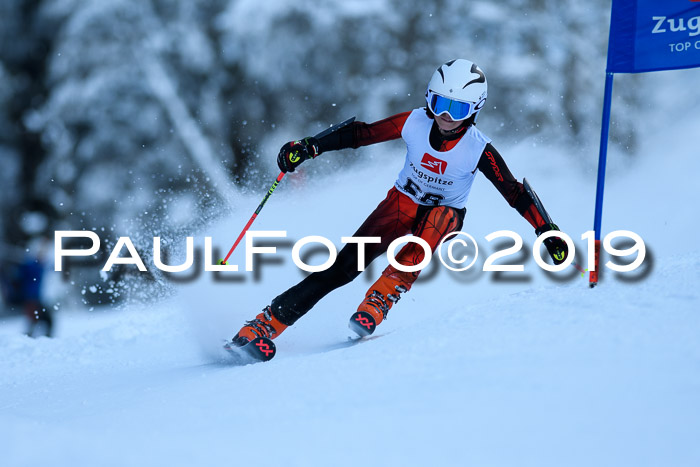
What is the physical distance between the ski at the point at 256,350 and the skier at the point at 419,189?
4 centimetres

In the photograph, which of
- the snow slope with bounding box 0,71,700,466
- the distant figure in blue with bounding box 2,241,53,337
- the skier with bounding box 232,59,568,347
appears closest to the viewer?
the snow slope with bounding box 0,71,700,466

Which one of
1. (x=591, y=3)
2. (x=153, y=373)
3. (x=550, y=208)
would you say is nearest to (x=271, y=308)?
(x=153, y=373)

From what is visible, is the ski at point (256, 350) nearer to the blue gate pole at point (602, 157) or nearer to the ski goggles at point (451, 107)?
the ski goggles at point (451, 107)

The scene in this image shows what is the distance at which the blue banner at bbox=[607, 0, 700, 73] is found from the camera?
3.29 metres

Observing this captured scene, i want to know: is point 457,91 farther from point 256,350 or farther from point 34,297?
point 34,297

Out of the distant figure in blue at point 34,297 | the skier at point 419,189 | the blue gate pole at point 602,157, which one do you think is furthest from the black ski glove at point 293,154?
the distant figure in blue at point 34,297

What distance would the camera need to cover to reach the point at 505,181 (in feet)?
12.3

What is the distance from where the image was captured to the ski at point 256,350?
342 cm

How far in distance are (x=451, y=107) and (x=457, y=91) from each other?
0.09m

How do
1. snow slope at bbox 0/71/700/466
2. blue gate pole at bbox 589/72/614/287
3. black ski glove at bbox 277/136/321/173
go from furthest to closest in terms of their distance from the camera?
black ski glove at bbox 277/136/321/173, blue gate pole at bbox 589/72/614/287, snow slope at bbox 0/71/700/466

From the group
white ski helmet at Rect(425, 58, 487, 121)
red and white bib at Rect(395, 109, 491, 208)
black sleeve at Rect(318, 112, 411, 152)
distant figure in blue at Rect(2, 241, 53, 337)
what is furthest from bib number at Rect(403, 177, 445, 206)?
distant figure in blue at Rect(2, 241, 53, 337)

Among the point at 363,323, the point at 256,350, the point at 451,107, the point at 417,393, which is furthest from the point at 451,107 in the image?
the point at 417,393

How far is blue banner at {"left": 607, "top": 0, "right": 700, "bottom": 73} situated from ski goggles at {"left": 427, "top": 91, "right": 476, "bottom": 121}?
2.47 ft

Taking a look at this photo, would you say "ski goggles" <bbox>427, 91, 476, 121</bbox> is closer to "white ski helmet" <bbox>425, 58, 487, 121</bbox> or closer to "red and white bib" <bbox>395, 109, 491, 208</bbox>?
"white ski helmet" <bbox>425, 58, 487, 121</bbox>
